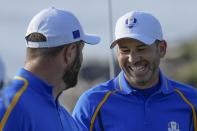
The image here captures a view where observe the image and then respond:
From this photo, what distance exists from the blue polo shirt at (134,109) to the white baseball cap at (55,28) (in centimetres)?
78

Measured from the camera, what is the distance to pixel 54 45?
162 inches

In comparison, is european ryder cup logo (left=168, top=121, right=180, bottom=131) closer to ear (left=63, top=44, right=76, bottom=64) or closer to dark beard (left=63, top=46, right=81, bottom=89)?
dark beard (left=63, top=46, right=81, bottom=89)

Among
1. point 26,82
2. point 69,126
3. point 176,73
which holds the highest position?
point 26,82

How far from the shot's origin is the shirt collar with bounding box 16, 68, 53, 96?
4.02m

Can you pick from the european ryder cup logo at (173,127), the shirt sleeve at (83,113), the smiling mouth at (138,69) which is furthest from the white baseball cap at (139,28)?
the european ryder cup logo at (173,127)

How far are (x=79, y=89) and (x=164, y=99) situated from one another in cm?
350

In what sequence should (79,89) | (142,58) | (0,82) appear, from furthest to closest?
(79,89), (142,58), (0,82)

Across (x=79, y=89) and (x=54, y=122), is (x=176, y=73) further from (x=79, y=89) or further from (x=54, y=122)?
(x=54, y=122)

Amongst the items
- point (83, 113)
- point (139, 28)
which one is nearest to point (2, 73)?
point (83, 113)

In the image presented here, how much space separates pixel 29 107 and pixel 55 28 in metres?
0.46

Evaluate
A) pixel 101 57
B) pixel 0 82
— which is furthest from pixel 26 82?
pixel 101 57

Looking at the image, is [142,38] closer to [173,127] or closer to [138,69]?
[138,69]

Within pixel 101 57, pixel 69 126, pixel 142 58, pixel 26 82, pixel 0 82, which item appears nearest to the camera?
pixel 0 82

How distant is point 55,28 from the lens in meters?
4.18
